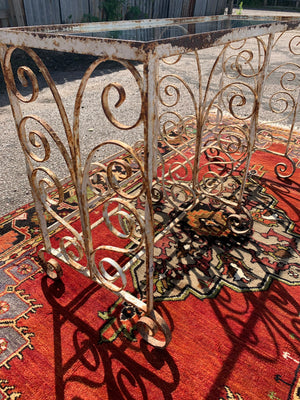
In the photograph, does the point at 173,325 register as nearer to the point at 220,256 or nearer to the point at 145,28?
the point at 220,256

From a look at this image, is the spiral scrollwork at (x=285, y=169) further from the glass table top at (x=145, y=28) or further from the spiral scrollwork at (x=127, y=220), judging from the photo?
the spiral scrollwork at (x=127, y=220)

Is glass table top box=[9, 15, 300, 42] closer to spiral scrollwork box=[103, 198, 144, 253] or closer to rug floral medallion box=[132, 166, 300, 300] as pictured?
spiral scrollwork box=[103, 198, 144, 253]

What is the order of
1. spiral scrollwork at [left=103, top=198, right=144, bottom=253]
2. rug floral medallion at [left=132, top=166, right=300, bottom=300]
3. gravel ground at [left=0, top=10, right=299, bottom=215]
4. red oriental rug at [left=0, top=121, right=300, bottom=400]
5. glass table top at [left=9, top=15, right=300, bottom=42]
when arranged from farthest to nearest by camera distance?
gravel ground at [left=0, top=10, right=299, bottom=215] < rug floral medallion at [left=132, top=166, right=300, bottom=300] < glass table top at [left=9, top=15, right=300, bottom=42] < red oriental rug at [left=0, top=121, right=300, bottom=400] < spiral scrollwork at [left=103, top=198, right=144, bottom=253]

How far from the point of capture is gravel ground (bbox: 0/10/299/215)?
116 inches

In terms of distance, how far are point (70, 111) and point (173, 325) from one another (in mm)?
3757

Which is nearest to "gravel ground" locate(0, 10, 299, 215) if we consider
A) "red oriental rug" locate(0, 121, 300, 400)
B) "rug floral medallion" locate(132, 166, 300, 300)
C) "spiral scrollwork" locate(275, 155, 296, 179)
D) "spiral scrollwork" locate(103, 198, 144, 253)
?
"red oriental rug" locate(0, 121, 300, 400)

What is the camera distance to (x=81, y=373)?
1.47m

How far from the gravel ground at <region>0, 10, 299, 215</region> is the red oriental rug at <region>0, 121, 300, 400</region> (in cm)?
73

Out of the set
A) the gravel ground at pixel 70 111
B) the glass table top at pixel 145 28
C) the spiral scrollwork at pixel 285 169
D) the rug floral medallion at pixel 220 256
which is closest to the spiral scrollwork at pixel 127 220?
the rug floral medallion at pixel 220 256

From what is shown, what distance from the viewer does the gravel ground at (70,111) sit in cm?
294

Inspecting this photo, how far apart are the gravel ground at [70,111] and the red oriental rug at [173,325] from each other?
73 centimetres

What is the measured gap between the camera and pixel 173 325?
66.7 inches

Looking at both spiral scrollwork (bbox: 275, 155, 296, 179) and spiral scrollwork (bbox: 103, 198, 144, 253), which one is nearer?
spiral scrollwork (bbox: 103, 198, 144, 253)

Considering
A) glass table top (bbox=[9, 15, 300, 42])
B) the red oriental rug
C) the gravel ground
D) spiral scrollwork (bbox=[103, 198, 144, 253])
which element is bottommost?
the red oriental rug
